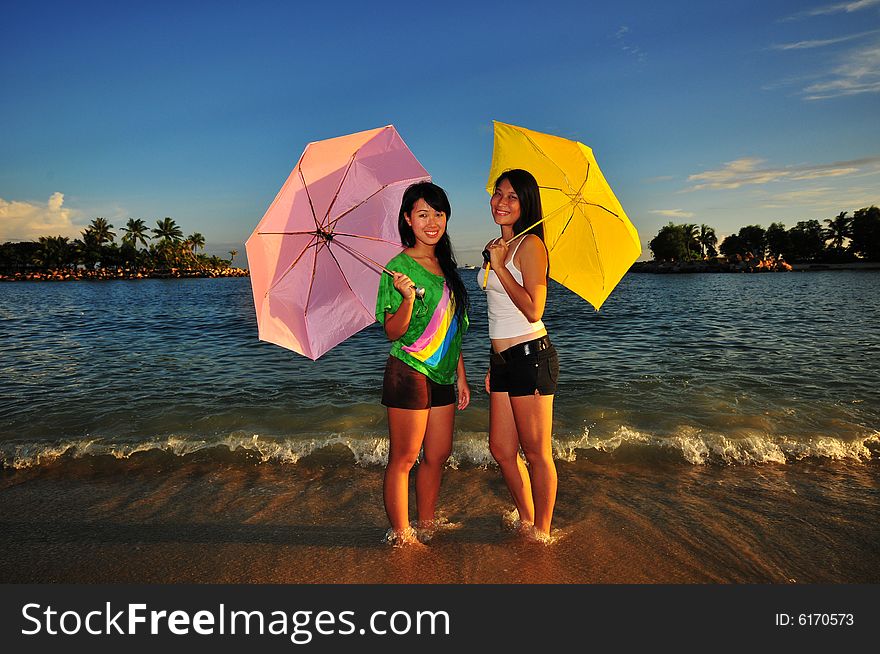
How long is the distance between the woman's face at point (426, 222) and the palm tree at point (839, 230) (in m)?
144

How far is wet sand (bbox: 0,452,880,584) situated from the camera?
11.4 feet

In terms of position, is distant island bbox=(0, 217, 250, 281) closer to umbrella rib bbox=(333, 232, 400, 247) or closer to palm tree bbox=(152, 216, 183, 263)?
palm tree bbox=(152, 216, 183, 263)

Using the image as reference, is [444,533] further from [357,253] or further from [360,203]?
[360,203]

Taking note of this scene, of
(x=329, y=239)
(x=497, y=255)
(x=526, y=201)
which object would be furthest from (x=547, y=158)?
(x=329, y=239)

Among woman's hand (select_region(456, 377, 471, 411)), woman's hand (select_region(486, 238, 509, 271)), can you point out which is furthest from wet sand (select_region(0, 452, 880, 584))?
woman's hand (select_region(486, 238, 509, 271))

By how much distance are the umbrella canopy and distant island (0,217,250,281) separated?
140943mm

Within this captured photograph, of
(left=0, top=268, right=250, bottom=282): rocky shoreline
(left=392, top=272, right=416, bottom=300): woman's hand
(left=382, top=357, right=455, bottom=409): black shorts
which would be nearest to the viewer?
(left=392, top=272, right=416, bottom=300): woman's hand

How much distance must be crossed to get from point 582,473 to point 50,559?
178 inches

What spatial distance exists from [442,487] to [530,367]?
2.25 metres

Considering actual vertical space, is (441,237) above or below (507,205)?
below

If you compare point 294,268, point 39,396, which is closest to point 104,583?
point 294,268

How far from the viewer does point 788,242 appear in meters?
126

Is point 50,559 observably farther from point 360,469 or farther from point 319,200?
point 319,200

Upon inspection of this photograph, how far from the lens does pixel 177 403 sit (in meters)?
8.32
